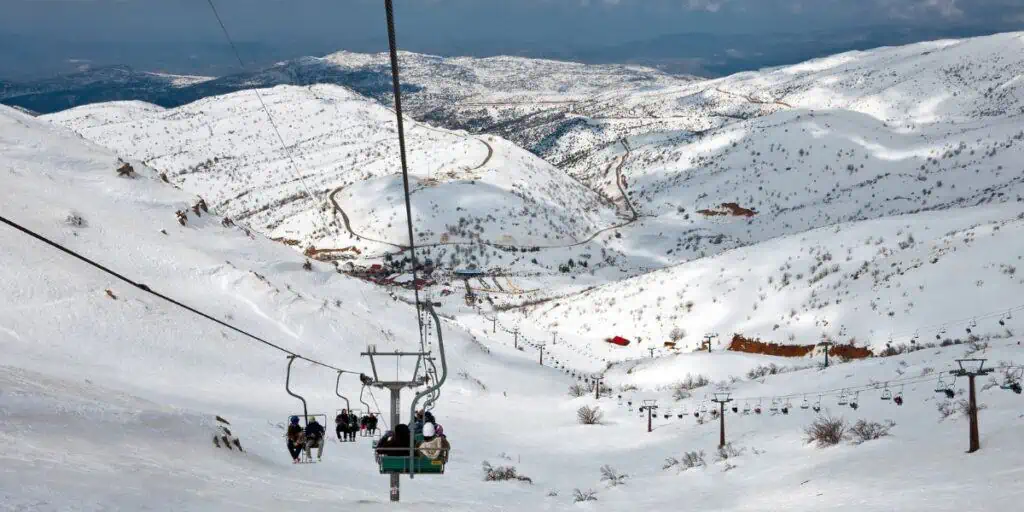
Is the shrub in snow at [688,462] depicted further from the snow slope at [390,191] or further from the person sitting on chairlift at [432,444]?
the snow slope at [390,191]

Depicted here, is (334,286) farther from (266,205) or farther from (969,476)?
(266,205)

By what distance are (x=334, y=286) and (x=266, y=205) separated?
319 ft

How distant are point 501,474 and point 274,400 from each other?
8.80 metres

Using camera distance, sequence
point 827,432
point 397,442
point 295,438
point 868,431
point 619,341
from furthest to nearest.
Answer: point 619,341 → point 827,432 → point 868,431 → point 295,438 → point 397,442

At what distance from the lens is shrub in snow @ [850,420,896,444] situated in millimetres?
18328

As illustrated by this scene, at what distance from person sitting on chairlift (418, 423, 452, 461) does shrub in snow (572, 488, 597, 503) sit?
8.48 meters

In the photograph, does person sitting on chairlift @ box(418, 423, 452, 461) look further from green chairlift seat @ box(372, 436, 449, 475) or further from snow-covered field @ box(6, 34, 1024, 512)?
snow-covered field @ box(6, 34, 1024, 512)

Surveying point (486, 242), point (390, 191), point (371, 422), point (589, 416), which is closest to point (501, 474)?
point (371, 422)

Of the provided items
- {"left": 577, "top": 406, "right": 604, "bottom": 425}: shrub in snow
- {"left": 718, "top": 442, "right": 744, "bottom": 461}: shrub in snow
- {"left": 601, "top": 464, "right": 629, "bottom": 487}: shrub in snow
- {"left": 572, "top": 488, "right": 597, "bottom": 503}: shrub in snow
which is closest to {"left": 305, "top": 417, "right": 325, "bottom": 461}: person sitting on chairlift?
{"left": 572, "top": 488, "right": 597, "bottom": 503}: shrub in snow

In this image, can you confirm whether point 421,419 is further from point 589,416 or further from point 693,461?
point 589,416

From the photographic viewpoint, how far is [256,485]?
1261cm

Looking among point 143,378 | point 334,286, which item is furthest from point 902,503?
point 334,286

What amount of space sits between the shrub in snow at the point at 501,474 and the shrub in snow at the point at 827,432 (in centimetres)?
803

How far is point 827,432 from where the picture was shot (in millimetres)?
19125
